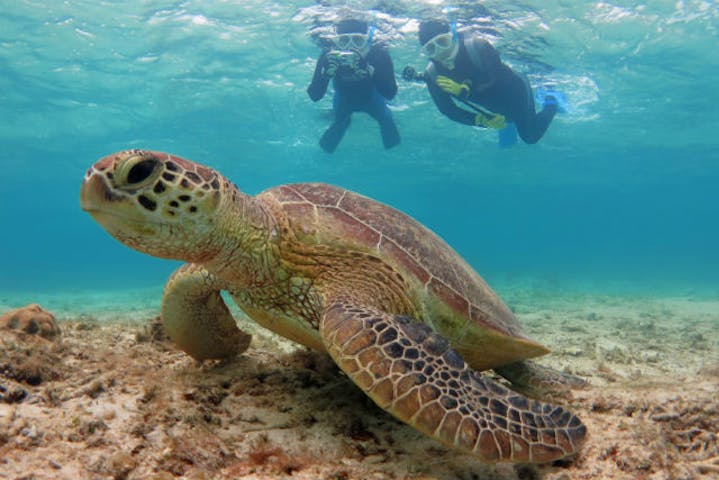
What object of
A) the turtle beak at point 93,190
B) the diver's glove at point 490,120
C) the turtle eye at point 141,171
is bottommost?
the turtle beak at point 93,190

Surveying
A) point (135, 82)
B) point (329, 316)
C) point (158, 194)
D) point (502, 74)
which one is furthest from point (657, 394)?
point (135, 82)

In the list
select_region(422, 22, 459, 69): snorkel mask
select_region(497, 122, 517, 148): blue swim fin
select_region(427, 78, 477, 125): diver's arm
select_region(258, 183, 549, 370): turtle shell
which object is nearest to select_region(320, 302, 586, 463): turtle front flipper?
select_region(258, 183, 549, 370): turtle shell

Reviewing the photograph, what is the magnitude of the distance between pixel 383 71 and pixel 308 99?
8.50 meters

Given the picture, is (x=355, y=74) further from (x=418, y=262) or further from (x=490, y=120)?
(x=418, y=262)

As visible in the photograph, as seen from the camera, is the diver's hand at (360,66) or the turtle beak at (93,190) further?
the diver's hand at (360,66)

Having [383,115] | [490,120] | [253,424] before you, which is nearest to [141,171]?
[253,424]

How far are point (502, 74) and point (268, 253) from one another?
32.0 ft

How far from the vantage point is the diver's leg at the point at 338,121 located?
13.2 m

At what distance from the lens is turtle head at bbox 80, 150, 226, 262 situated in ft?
6.19

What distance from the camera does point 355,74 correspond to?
11.9m

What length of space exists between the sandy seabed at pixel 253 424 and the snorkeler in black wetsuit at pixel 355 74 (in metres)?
10.1

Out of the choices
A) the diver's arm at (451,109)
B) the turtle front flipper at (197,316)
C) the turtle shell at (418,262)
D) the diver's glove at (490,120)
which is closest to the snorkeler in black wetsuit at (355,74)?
the diver's arm at (451,109)

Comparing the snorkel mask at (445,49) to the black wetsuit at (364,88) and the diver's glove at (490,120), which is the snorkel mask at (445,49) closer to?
the diver's glove at (490,120)

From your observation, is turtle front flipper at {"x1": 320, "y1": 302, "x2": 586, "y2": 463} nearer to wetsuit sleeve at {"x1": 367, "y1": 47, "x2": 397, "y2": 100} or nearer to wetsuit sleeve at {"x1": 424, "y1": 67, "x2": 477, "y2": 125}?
wetsuit sleeve at {"x1": 424, "y1": 67, "x2": 477, "y2": 125}
